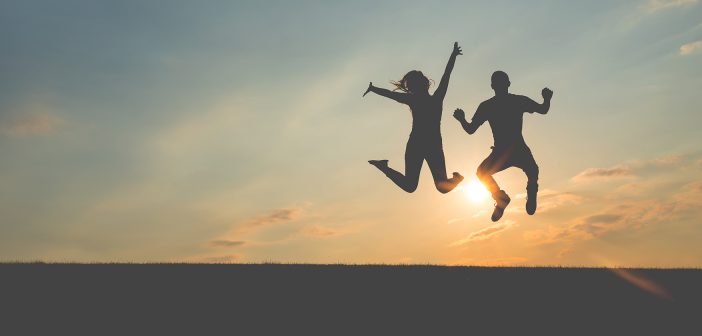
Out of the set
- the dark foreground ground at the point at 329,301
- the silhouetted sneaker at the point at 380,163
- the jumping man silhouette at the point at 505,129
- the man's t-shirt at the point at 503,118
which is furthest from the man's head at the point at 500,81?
the dark foreground ground at the point at 329,301

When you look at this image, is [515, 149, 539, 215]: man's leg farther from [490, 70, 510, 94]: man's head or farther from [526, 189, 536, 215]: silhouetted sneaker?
[490, 70, 510, 94]: man's head

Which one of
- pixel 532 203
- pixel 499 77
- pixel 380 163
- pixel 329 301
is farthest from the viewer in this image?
pixel 380 163

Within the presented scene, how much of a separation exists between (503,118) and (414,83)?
1.43 metres

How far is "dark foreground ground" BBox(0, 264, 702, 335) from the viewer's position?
6.29 metres

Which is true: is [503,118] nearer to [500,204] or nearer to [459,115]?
[459,115]

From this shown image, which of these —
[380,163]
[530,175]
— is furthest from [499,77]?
[380,163]

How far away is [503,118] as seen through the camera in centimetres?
966

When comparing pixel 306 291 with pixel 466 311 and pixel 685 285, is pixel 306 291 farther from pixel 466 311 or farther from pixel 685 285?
pixel 685 285

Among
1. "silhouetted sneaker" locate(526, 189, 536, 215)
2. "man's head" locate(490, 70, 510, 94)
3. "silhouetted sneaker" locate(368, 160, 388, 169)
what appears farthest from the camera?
"silhouetted sneaker" locate(368, 160, 388, 169)

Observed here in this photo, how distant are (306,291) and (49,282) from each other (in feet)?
10.3

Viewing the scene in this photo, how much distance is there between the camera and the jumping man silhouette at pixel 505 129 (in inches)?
380

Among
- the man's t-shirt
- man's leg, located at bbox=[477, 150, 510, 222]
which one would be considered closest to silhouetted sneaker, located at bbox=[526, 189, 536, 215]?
man's leg, located at bbox=[477, 150, 510, 222]

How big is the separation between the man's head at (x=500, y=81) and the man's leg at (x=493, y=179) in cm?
96

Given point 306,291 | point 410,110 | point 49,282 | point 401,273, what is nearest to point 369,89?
point 410,110
